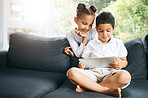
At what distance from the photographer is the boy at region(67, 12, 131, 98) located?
1.45 meters

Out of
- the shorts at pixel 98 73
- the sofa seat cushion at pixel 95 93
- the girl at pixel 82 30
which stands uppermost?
the girl at pixel 82 30

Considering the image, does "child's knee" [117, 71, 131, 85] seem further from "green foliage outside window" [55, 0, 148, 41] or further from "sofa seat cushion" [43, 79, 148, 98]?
"green foliage outside window" [55, 0, 148, 41]

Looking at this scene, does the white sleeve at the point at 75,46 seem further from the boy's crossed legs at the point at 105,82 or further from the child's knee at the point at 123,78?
the child's knee at the point at 123,78

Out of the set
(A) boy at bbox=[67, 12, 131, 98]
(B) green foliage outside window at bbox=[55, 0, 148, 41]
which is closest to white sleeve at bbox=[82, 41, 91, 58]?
(A) boy at bbox=[67, 12, 131, 98]

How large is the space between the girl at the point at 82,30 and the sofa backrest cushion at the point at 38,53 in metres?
0.15

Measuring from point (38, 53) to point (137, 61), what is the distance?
1.08m

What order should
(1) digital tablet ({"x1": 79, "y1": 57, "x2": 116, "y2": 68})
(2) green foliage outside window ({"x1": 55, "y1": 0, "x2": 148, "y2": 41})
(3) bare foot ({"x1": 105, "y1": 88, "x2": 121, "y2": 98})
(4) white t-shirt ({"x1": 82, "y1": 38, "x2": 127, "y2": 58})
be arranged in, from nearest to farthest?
(3) bare foot ({"x1": 105, "y1": 88, "x2": 121, "y2": 98}) < (1) digital tablet ({"x1": 79, "y1": 57, "x2": 116, "y2": 68}) < (4) white t-shirt ({"x1": 82, "y1": 38, "x2": 127, "y2": 58}) < (2) green foliage outside window ({"x1": 55, "y1": 0, "x2": 148, "y2": 41})

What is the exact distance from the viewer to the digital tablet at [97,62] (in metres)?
1.54

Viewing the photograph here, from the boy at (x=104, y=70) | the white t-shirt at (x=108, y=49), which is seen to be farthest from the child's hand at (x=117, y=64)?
the white t-shirt at (x=108, y=49)

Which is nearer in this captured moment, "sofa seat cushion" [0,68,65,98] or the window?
"sofa seat cushion" [0,68,65,98]

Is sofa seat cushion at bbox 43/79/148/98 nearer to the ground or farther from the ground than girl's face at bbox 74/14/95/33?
nearer to the ground

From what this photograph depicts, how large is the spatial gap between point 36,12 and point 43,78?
1379mm

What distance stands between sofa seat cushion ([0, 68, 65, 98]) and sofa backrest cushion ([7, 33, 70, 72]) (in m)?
0.09

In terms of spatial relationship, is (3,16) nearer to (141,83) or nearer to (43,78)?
(43,78)
